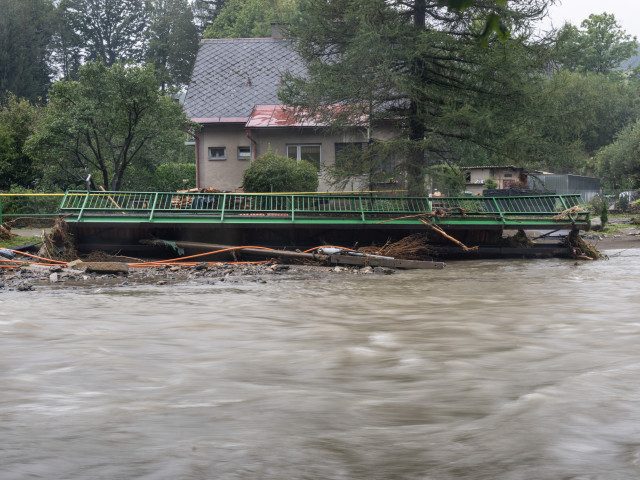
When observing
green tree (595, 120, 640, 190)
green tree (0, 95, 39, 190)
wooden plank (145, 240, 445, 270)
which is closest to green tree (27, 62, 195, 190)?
green tree (0, 95, 39, 190)

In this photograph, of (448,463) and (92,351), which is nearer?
(448,463)

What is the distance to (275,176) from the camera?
707 inches

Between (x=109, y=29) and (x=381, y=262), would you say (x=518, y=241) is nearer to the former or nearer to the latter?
(x=381, y=262)

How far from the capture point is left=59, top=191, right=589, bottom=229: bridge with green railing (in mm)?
13930

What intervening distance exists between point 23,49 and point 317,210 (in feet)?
146

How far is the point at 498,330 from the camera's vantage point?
699 centimetres

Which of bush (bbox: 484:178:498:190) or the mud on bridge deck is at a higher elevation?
bush (bbox: 484:178:498:190)

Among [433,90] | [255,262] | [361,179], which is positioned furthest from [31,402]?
[361,179]

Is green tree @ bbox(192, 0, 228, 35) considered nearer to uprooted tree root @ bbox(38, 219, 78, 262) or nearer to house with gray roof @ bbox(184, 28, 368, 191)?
house with gray roof @ bbox(184, 28, 368, 191)

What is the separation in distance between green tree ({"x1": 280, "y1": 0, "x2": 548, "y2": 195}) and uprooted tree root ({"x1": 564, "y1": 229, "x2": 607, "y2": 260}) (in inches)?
95.3

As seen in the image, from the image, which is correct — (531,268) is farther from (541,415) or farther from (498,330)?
(541,415)

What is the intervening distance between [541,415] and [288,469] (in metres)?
1.75

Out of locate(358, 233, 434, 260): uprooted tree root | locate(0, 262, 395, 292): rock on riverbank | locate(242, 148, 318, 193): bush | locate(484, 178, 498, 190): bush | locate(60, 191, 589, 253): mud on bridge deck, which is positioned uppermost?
locate(484, 178, 498, 190): bush

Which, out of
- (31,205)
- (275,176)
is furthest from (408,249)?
(31,205)
